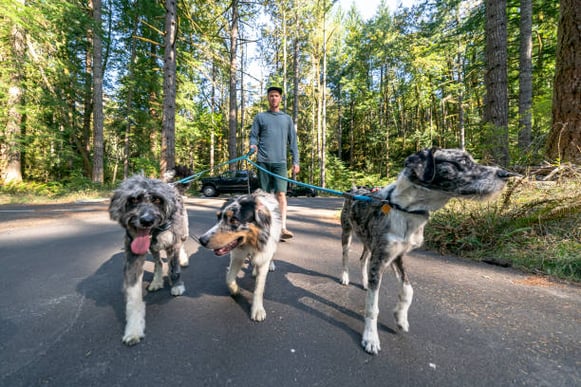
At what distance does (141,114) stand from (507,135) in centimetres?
2161

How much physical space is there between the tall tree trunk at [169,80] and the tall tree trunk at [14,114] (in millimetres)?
9455

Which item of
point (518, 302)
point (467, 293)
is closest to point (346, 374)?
point (467, 293)

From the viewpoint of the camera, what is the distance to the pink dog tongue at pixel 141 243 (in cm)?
229

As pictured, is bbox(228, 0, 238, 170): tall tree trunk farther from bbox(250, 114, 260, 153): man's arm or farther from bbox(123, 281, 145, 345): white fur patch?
bbox(123, 281, 145, 345): white fur patch

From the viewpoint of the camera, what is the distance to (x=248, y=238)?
263cm

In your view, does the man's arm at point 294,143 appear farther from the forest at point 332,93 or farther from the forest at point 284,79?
the forest at point 284,79

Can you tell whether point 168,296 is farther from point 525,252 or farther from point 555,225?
point 555,225

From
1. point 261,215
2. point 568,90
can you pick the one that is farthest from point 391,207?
point 568,90

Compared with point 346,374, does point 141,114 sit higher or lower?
higher

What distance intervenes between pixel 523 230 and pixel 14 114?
21.7 metres

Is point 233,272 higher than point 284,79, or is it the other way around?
point 284,79

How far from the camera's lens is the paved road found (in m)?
1.70

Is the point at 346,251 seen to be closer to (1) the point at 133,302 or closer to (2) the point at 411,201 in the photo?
(2) the point at 411,201

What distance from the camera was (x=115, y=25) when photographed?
1778cm
